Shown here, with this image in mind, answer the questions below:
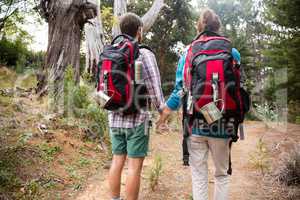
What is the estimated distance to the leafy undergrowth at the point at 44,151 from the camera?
146 inches

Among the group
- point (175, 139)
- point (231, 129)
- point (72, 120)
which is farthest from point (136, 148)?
point (175, 139)

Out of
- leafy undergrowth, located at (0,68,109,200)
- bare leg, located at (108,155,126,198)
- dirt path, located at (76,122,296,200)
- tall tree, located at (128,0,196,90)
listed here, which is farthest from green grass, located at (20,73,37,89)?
tall tree, located at (128,0,196,90)

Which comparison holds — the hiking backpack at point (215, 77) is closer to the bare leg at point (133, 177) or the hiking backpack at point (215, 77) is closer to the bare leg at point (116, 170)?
the bare leg at point (133, 177)

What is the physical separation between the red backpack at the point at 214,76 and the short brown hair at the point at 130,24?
563 mm

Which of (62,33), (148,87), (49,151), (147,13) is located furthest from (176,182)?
(147,13)

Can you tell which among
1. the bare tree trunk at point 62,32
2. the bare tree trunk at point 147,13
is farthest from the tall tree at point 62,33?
the bare tree trunk at point 147,13

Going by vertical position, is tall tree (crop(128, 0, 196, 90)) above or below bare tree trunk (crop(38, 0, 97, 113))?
above

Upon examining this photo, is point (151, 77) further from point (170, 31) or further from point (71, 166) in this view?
point (170, 31)

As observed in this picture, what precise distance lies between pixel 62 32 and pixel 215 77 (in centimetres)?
529

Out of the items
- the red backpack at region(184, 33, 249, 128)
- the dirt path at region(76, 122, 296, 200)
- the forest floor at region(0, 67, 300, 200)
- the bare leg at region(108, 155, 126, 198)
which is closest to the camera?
the red backpack at region(184, 33, 249, 128)

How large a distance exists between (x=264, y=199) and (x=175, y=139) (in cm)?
369

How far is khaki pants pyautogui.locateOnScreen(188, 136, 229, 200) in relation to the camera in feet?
9.78

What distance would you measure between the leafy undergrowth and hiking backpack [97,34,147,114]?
142cm

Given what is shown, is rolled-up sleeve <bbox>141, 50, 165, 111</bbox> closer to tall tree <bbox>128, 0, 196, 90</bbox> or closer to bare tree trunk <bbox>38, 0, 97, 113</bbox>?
bare tree trunk <bbox>38, 0, 97, 113</bbox>
